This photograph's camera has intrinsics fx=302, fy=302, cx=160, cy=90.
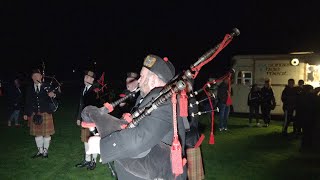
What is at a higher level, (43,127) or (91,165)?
(43,127)

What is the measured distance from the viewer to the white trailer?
13.7 meters

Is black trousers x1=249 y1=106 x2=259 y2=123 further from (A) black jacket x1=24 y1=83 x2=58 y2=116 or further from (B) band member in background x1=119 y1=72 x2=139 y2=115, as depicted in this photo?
(A) black jacket x1=24 y1=83 x2=58 y2=116

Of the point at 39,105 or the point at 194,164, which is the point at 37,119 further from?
the point at 194,164

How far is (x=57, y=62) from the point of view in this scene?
98.6 m

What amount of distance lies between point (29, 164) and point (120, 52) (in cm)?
7566

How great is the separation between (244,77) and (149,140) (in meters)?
13.9

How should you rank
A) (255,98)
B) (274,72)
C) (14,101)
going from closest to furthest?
(14,101)
(255,98)
(274,72)

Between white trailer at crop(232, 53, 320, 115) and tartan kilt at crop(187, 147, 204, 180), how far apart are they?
34.0ft

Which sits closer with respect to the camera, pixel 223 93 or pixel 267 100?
pixel 223 93

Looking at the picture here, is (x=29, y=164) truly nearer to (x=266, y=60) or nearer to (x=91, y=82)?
(x=91, y=82)

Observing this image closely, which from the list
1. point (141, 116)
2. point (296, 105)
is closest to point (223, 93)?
point (296, 105)

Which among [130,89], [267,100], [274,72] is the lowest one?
[267,100]

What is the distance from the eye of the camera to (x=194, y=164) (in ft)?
15.7

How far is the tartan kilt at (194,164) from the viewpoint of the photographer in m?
4.72
